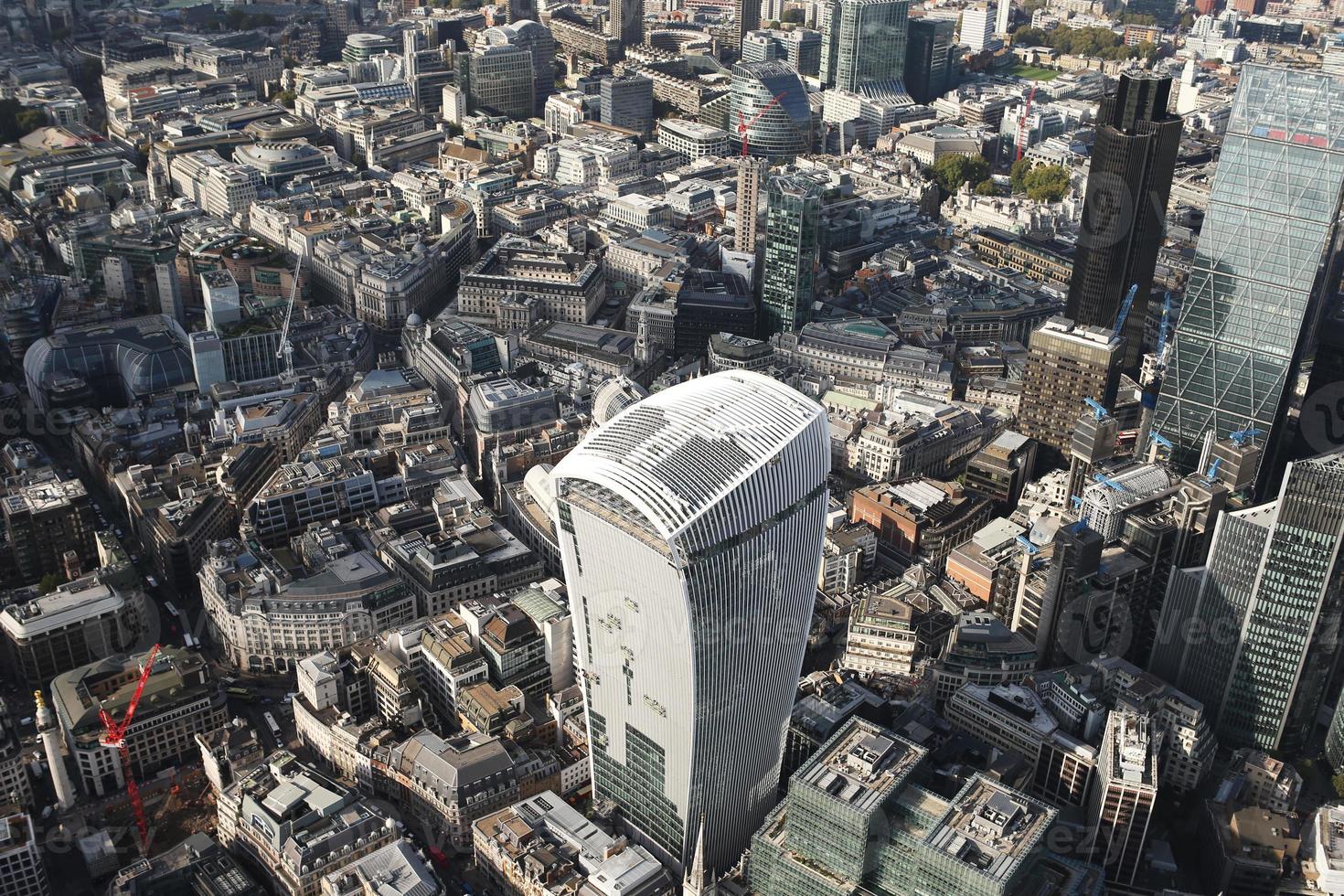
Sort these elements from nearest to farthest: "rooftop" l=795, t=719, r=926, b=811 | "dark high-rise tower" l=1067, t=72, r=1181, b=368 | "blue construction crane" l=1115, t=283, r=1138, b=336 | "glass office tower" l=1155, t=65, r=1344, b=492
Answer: "rooftop" l=795, t=719, r=926, b=811, "glass office tower" l=1155, t=65, r=1344, b=492, "dark high-rise tower" l=1067, t=72, r=1181, b=368, "blue construction crane" l=1115, t=283, r=1138, b=336

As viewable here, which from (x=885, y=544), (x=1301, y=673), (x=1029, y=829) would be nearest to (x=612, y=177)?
(x=885, y=544)

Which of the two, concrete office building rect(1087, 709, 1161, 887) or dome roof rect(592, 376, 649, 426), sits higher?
dome roof rect(592, 376, 649, 426)

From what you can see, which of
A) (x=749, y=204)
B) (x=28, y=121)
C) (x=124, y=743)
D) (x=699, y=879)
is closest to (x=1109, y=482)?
(x=699, y=879)

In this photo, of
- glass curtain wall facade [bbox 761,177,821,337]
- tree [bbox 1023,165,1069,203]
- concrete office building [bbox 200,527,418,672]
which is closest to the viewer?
concrete office building [bbox 200,527,418,672]

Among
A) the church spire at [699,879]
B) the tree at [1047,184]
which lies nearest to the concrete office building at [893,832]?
the church spire at [699,879]

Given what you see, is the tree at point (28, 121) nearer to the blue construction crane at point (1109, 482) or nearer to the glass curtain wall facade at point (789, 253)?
the glass curtain wall facade at point (789, 253)

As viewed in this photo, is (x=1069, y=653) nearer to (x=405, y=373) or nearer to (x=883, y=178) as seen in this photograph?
(x=405, y=373)

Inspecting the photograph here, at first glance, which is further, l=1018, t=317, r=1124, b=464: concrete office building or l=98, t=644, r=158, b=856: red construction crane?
l=1018, t=317, r=1124, b=464: concrete office building

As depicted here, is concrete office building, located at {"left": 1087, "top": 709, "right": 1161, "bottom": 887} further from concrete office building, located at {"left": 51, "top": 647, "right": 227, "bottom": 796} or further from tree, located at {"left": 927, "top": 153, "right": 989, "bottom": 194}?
tree, located at {"left": 927, "top": 153, "right": 989, "bottom": 194}

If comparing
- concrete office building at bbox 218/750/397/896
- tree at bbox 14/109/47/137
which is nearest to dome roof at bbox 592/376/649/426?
concrete office building at bbox 218/750/397/896
